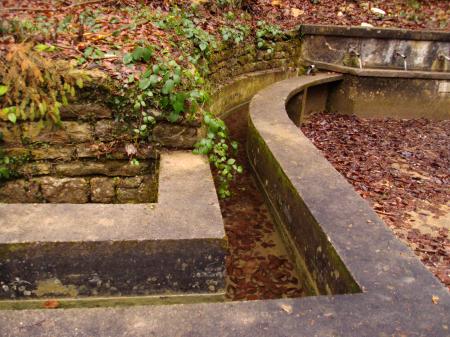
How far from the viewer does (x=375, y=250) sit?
2.28 meters

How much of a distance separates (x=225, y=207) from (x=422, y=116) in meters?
5.70

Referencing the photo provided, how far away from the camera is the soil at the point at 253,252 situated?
2.96m

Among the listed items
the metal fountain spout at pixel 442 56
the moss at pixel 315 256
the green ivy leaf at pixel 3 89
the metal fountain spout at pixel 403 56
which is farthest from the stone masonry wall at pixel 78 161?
the metal fountain spout at pixel 442 56

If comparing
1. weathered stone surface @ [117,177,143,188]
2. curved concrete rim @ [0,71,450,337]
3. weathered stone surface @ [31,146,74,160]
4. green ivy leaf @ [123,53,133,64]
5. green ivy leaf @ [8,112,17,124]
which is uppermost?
green ivy leaf @ [123,53,133,64]

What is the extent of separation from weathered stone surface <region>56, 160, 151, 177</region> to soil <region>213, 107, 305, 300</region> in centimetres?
98

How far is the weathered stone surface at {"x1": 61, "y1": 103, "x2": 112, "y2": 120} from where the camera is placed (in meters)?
3.05

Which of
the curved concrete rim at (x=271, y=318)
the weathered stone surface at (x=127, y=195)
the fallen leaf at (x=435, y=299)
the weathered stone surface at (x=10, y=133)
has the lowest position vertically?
the weathered stone surface at (x=127, y=195)

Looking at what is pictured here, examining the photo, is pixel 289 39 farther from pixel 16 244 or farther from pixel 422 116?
pixel 16 244

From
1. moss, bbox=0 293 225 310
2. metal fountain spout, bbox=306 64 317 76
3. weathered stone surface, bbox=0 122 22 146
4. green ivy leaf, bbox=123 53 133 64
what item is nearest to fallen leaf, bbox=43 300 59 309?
moss, bbox=0 293 225 310

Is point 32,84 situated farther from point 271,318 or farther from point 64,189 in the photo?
point 271,318

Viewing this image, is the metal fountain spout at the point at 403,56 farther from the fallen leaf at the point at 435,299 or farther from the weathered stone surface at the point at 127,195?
the fallen leaf at the point at 435,299

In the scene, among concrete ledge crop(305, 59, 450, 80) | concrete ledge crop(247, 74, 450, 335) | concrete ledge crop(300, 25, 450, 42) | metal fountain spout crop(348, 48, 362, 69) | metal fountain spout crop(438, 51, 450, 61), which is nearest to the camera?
concrete ledge crop(247, 74, 450, 335)

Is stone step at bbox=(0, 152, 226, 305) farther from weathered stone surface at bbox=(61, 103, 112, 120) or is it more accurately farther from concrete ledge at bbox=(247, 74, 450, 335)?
weathered stone surface at bbox=(61, 103, 112, 120)

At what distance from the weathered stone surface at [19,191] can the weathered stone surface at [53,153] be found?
0.75 ft
